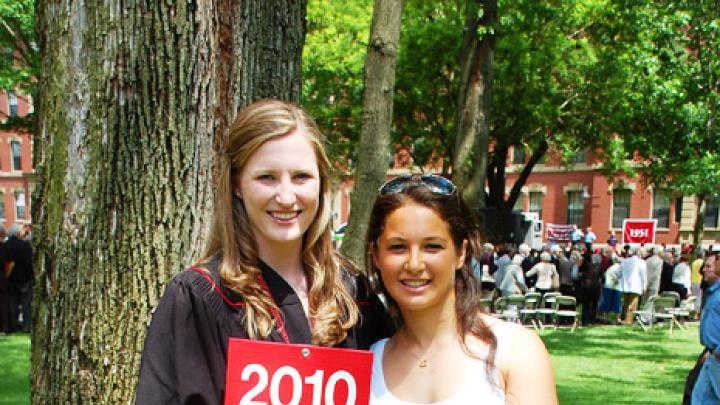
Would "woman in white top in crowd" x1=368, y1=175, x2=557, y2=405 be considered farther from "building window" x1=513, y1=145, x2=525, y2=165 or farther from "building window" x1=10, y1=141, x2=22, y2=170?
"building window" x1=10, y1=141, x2=22, y2=170

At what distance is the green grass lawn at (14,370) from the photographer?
754 centimetres

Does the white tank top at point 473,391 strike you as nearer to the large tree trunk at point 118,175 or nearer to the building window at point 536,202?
the large tree trunk at point 118,175

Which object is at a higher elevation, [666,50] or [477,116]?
[666,50]

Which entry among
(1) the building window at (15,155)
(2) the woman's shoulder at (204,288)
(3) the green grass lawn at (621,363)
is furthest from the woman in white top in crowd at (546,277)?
(1) the building window at (15,155)

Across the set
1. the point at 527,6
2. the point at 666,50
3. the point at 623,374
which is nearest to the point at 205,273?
the point at 623,374

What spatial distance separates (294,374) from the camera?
1.96 m

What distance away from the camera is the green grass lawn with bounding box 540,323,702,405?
8875 millimetres

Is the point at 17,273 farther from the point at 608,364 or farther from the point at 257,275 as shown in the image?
the point at 257,275

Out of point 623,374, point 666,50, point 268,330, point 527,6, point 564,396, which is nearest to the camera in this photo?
point 268,330

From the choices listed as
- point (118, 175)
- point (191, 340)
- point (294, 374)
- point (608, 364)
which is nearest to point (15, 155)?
point (608, 364)

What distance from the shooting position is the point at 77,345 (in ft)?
8.63

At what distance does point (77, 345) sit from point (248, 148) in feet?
3.71

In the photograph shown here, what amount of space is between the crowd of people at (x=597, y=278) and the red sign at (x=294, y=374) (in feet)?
45.8

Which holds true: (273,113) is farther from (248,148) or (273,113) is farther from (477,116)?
(477,116)
